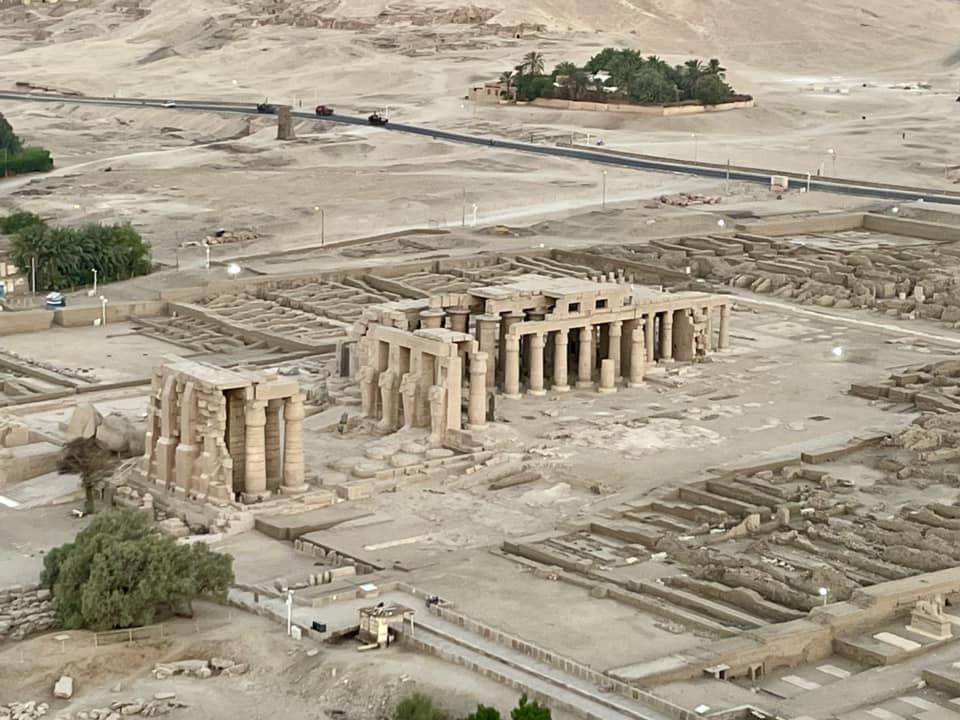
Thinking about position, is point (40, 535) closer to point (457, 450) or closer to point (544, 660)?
point (457, 450)

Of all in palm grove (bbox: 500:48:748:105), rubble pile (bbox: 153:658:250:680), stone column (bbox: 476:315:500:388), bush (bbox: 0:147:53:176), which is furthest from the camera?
palm grove (bbox: 500:48:748:105)

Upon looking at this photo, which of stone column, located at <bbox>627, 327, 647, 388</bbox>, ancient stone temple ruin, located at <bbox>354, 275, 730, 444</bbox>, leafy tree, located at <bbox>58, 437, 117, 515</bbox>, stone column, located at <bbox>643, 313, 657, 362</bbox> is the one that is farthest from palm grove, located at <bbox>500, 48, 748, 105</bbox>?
leafy tree, located at <bbox>58, 437, 117, 515</bbox>

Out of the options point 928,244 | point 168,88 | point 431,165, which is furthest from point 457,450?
point 168,88

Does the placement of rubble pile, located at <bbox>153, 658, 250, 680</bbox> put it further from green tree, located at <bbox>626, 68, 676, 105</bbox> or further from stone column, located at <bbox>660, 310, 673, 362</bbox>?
green tree, located at <bbox>626, 68, 676, 105</bbox>

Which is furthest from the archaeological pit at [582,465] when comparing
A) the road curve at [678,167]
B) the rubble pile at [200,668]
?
the road curve at [678,167]

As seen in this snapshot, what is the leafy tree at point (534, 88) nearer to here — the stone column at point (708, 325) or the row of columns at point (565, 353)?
the stone column at point (708, 325)

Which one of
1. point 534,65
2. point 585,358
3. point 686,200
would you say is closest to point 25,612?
point 585,358
